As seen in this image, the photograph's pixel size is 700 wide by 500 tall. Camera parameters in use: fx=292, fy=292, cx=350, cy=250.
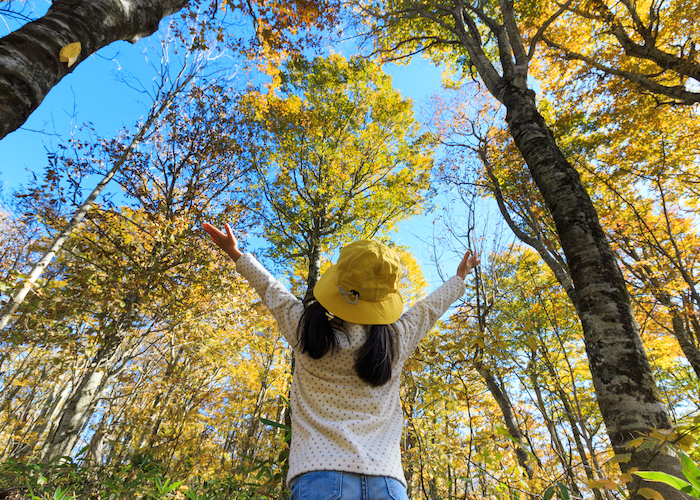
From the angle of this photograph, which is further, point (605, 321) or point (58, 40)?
point (605, 321)

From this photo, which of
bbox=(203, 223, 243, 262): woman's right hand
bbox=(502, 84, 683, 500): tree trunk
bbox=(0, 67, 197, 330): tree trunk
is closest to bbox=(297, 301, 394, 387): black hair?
bbox=(203, 223, 243, 262): woman's right hand

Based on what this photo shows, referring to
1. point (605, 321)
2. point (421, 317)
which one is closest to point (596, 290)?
point (605, 321)

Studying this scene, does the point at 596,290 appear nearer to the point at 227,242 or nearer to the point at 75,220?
the point at 227,242

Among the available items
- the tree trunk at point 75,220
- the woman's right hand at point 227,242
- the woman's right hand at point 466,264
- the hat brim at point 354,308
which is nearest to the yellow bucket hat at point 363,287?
the hat brim at point 354,308

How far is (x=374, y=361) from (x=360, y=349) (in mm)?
75

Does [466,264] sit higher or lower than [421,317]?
higher

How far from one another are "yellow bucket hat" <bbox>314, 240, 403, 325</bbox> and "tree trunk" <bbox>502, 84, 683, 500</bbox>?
119cm

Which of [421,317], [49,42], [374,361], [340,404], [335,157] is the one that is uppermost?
[335,157]

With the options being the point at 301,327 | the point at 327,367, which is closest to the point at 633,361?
the point at 327,367

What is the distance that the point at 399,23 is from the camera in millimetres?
5305

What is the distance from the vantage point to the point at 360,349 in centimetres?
122

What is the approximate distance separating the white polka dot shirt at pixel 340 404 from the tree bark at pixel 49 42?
1.07 metres

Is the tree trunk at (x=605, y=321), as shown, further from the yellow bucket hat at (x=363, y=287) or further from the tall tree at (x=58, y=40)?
the tall tree at (x=58, y=40)

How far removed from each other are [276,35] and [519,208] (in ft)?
19.4
